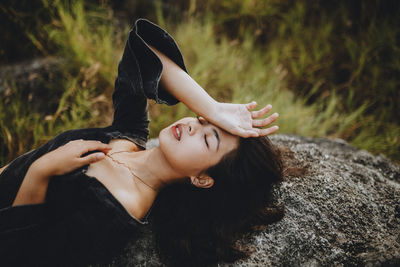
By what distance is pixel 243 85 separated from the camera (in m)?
3.54

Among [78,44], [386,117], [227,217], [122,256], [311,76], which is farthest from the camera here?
[311,76]

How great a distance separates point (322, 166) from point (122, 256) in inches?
64.8

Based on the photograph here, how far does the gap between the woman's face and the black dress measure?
268mm

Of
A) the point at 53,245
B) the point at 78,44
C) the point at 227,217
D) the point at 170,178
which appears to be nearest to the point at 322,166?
the point at 227,217

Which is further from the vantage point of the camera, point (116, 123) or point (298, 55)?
point (298, 55)

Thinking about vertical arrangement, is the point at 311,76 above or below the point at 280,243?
above

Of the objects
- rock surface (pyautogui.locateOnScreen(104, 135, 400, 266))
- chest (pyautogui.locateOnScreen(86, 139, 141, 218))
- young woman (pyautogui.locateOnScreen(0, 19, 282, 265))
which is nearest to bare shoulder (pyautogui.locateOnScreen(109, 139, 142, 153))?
young woman (pyautogui.locateOnScreen(0, 19, 282, 265))

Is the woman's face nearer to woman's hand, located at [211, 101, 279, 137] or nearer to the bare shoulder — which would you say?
woman's hand, located at [211, 101, 279, 137]

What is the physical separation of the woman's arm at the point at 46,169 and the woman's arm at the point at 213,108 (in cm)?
67

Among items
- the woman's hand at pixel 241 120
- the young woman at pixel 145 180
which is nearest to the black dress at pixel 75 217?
the young woman at pixel 145 180

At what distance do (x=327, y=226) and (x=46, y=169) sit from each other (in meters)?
1.81

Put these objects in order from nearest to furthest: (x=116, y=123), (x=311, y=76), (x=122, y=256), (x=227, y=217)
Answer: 1. (x=122, y=256)
2. (x=227, y=217)
3. (x=116, y=123)
4. (x=311, y=76)

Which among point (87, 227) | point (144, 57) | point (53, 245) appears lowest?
point (53, 245)

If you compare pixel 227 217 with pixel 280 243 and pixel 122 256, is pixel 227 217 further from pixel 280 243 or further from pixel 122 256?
pixel 122 256
